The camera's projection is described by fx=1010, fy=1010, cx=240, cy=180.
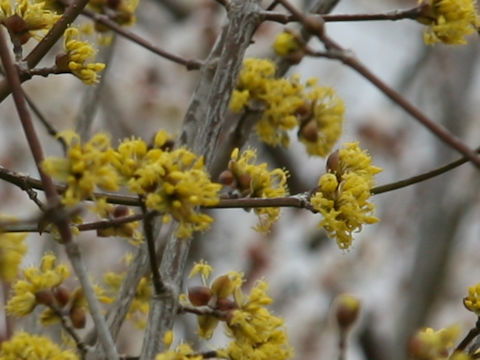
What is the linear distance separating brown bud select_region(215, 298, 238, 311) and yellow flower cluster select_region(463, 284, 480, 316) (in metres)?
0.41

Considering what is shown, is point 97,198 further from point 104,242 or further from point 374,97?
point 374,97

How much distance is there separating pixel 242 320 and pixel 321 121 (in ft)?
2.39

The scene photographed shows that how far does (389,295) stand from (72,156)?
5548 millimetres

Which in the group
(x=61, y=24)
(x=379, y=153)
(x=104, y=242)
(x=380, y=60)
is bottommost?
(x=61, y=24)

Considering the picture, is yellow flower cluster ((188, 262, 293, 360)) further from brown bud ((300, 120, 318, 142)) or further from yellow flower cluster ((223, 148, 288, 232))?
brown bud ((300, 120, 318, 142))

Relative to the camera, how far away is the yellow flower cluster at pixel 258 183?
5.91 feet

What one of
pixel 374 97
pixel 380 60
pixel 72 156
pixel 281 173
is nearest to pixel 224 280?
pixel 281 173

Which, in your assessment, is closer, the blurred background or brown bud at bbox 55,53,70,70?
brown bud at bbox 55,53,70,70

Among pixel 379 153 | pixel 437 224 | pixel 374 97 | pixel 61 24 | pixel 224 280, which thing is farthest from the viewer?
pixel 374 97

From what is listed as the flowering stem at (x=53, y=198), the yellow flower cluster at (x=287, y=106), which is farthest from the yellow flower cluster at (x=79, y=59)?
the yellow flower cluster at (x=287, y=106)

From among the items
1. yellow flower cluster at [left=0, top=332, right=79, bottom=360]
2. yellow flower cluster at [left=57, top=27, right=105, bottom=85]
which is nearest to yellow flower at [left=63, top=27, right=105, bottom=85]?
yellow flower cluster at [left=57, top=27, right=105, bottom=85]

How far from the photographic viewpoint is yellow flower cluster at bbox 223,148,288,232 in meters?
1.80

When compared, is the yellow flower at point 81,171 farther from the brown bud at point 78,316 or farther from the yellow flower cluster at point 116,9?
the yellow flower cluster at point 116,9

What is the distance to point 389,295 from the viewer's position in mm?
6715
